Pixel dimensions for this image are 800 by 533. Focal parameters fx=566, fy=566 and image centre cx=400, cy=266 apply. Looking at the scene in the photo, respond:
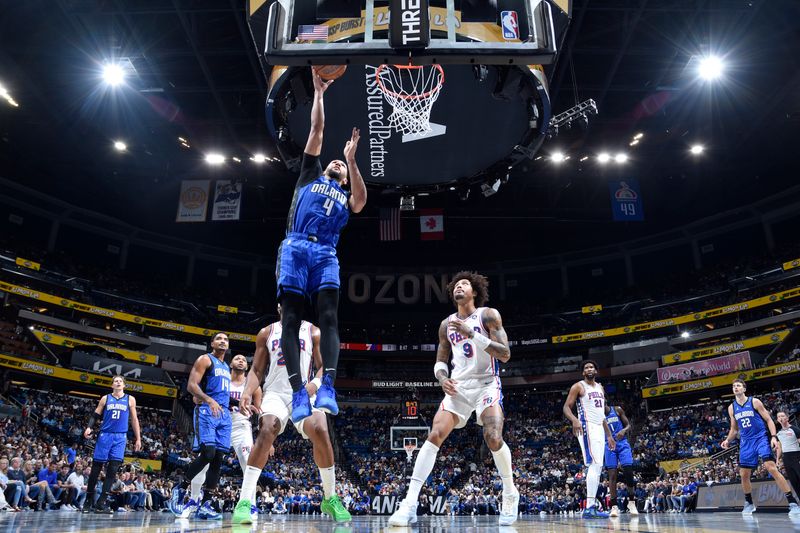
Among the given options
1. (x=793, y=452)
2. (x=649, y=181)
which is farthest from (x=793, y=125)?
(x=793, y=452)

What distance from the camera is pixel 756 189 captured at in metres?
32.2

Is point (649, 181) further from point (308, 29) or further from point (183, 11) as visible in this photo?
point (308, 29)

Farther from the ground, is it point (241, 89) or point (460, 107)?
point (241, 89)

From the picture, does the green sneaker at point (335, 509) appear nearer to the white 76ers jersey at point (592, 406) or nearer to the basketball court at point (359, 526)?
the basketball court at point (359, 526)

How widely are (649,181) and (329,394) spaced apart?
1197 inches

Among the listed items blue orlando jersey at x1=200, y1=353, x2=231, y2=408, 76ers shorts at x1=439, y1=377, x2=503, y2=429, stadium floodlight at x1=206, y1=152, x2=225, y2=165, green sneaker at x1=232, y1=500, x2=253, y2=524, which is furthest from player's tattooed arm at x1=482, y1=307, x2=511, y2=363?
stadium floodlight at x1=206, y1=152, x2=225, y2=165

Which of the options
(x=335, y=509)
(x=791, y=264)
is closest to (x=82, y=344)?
(x=335, y=509)

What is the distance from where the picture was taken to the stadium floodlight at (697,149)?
2572cm

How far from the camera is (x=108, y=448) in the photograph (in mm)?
9859

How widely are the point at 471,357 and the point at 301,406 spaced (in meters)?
2.02

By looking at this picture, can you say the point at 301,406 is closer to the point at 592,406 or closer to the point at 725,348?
the point at 592,406

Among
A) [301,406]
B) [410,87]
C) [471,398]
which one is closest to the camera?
[301,406]

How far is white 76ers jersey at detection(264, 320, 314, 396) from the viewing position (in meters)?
5.74

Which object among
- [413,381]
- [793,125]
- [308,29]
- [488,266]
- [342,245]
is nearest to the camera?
[308,29]
